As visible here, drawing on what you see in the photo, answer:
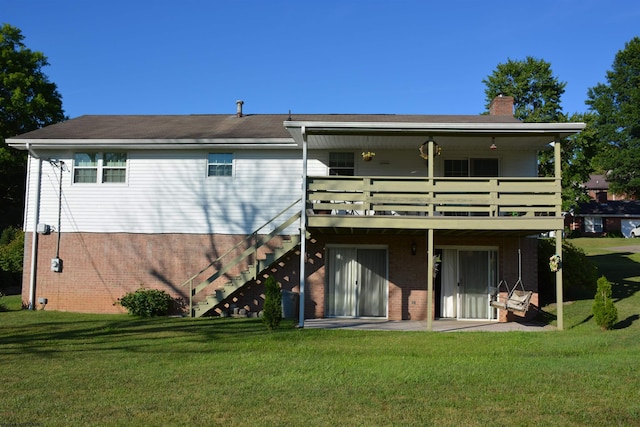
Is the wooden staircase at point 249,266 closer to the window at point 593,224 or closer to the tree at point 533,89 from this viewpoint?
the tree at point 533,89

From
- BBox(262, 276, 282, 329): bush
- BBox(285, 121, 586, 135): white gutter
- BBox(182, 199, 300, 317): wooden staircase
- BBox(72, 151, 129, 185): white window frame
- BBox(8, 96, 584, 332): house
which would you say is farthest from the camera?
BBox(72, 151, 129, 185): white window frame

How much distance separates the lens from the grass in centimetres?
671

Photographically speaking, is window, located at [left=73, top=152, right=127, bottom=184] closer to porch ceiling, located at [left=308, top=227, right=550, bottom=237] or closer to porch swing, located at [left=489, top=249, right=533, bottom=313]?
porch ceiling, located at [left=308, top=227, right=550, bottom=237]

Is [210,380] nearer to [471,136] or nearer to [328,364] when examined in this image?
[328,364]

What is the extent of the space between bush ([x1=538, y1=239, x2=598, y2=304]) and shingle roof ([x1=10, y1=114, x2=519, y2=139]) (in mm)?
4335

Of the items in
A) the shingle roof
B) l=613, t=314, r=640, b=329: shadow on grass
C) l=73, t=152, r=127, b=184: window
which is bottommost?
l=613, t=314, r=640, b=329: shadow on grass

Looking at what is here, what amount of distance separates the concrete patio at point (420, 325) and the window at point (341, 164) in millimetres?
4331

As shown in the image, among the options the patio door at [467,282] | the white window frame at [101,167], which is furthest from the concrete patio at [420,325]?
the white window frame at [101,167]

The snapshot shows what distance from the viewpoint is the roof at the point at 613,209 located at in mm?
52969

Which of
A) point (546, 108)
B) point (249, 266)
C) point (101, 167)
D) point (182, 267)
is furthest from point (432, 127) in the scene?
point (546, 108)

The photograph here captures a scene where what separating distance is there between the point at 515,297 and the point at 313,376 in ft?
24.2

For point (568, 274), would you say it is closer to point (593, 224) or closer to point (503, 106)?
point (503, 106)

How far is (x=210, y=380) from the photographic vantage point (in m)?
8.34

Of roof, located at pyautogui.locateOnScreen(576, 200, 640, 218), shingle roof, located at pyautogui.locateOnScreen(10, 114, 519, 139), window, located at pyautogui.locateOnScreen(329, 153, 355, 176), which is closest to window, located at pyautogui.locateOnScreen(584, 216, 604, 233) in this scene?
roof, located at pyautogui.locateOnScreen(576, 200, 640, 218)
